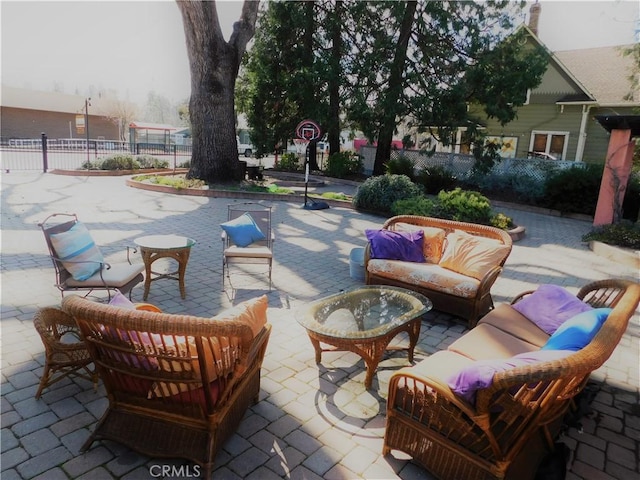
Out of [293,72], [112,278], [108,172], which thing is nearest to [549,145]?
[293,72]

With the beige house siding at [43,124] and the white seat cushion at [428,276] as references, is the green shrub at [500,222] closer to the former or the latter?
the white seat cushion at [428,276]

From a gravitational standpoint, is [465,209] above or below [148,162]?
below

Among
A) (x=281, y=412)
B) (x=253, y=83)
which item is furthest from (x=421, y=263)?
(x=253, y=83)

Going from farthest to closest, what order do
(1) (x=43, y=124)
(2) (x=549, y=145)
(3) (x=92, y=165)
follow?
1. (1) (x=43, y=124)
2. (2) (x=549, y=145)
3. (3) (x=92, y=165)

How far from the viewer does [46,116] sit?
3853 cm

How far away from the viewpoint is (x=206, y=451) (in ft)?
Answer: 7.70

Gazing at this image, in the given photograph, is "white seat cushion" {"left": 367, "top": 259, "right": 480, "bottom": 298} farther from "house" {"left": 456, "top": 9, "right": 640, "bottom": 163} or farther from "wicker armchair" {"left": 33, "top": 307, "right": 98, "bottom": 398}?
"house" {"left": 456, "top": 9, "right": 640, "bottom": 163}

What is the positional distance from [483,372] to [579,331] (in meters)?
0.77

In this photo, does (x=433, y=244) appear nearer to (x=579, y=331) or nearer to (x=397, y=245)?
(x=397, y=245)

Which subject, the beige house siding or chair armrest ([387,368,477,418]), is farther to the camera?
the beige house siding

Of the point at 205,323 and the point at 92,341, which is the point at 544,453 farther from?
the point at 92,341

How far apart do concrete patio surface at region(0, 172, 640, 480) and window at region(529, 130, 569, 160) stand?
12.8 m

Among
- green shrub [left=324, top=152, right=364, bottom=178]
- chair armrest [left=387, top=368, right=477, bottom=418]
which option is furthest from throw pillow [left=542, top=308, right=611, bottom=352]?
green shrub [left=324, top=152, right=364, bottom=178]

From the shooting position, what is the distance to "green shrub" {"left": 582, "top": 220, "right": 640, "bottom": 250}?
28.0 ft
